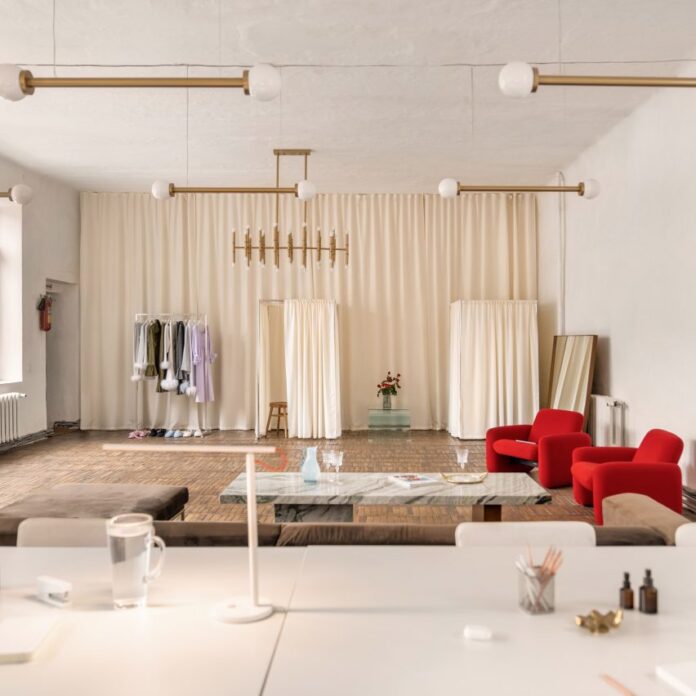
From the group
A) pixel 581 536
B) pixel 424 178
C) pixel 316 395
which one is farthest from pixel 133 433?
pixel 581 536

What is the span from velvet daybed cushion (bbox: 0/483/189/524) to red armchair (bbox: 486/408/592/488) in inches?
139

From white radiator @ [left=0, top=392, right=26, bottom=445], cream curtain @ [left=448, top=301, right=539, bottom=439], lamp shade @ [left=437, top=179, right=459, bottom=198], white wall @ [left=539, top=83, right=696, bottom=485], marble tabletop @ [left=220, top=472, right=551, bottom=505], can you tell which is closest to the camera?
marble tabletop @ [left=220, top=472, right=551, bottom=505]

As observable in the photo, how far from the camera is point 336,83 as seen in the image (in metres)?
6.60

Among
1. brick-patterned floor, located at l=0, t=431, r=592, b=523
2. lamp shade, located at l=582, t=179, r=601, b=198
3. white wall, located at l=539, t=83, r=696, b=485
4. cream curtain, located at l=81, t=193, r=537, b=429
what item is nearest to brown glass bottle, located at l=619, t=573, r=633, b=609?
brick-patterned floor, located at l=0, t=431, r=592, b=523

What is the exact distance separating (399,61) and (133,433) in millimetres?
6896

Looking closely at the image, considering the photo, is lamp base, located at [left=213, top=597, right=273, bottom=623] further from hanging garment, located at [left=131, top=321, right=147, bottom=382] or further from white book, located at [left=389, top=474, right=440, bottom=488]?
hanging garment, located at [left=131, top=321, right=147, bottom=382]

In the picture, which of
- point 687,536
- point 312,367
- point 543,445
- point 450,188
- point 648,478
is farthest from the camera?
point 312,367

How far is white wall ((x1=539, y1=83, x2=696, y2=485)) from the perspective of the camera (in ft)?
20.7

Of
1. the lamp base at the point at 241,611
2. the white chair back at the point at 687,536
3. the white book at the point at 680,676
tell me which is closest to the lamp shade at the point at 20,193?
the lamp base at the point at 241,611

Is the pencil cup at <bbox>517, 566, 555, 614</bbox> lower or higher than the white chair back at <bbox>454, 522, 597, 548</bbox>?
higher

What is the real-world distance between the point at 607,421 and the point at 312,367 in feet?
13.2

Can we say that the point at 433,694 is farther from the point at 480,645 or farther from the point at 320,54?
the point at 320,54

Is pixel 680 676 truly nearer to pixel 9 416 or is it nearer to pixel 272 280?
pixel 9 416

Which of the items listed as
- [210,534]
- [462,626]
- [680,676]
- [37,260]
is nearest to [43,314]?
[37,260]
